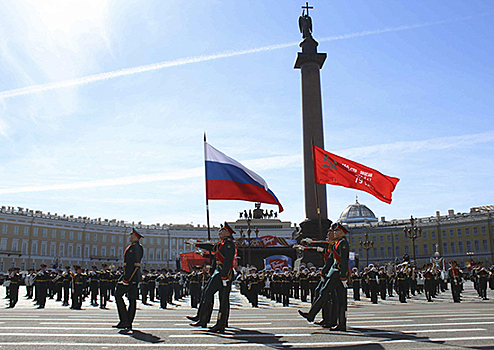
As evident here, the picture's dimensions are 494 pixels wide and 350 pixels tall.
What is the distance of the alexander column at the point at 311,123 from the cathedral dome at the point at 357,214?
88.8 metres

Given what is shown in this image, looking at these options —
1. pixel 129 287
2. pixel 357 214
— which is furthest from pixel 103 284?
pixel 357 214

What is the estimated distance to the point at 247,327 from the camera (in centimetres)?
1042

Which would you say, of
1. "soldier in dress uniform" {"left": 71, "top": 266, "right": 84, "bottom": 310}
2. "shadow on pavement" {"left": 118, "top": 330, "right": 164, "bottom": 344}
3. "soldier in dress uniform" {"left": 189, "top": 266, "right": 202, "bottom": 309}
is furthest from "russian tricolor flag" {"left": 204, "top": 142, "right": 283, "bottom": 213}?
"soldier in dress uniform" {"left": 71, "top": 266, "right": 84, "bottom": 310}

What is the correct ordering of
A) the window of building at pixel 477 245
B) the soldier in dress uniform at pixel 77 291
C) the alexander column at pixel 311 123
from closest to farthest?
1. the soldier in dress uniform at pixel 77 291
2. the alexander column at pixel 311 123
3. the window of building at pixel 477 245

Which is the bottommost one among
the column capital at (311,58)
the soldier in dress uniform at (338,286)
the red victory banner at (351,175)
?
the soldier in dress uniform at (338,286)

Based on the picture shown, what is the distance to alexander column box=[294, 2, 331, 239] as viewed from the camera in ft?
122

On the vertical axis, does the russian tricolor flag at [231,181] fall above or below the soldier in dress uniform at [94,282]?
above

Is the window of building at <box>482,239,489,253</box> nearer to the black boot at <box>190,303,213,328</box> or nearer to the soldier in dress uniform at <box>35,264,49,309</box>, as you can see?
the soldier in dress uniform at <box>35,264,49,309</box>

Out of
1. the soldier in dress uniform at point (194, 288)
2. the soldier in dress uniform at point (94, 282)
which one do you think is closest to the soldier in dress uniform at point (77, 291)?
the soldier in dress uniform at point (94, 282)

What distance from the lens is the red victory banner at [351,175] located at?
18.2 m

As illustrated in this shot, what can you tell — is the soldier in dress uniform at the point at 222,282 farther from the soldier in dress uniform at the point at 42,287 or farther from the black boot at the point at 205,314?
the soldier in dress uniform at the point at 42,287

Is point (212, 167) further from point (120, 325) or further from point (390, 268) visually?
point (390, 268)

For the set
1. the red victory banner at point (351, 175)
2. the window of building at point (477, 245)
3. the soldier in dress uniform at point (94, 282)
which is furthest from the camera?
the window of building at point (477, 245)

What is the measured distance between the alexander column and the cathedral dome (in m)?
88.8
